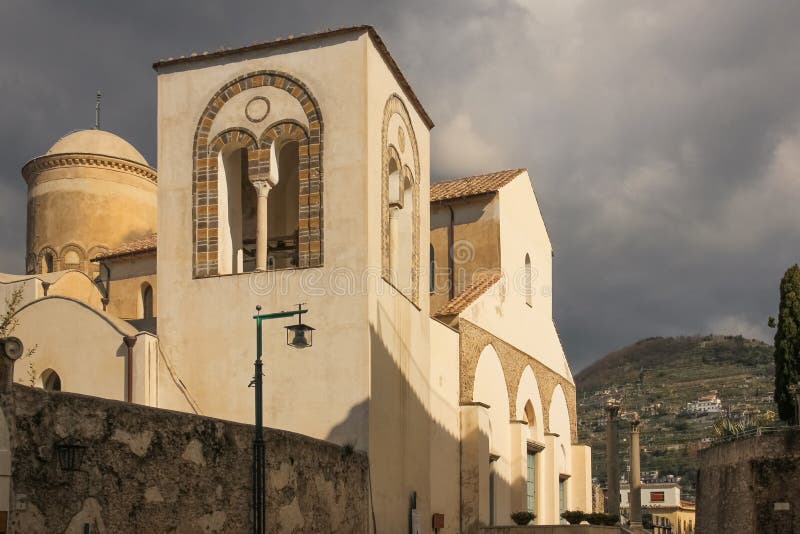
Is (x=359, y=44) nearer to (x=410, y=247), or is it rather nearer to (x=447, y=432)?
(x=410, y=247)

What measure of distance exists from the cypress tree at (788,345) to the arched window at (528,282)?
33.1 feet

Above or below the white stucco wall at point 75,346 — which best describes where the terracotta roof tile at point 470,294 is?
above

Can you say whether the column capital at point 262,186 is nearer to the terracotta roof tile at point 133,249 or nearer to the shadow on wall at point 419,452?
the shadow on wall at point 419,452

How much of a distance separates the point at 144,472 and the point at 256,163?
9.81 metres

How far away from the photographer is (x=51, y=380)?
2145cm

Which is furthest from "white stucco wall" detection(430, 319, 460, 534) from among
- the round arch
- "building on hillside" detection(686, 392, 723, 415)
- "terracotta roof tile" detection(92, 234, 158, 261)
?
"building on hillside" detection(686, 392, 723, 415)

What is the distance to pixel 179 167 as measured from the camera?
22.4 m

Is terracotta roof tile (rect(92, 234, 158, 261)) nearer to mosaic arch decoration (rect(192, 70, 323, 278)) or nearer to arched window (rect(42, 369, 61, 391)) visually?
mosaic arch decoration (rect(192, 70, 323, 278))

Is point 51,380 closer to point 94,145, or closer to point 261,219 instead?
point 261,219

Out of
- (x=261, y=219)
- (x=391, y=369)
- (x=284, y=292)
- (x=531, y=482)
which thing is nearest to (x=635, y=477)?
(x=531, y=482)

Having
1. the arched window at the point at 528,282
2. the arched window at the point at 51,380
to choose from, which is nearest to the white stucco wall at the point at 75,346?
the arched window at the point at 51,380

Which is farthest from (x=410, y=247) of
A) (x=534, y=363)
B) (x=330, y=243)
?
(x=534, y=363)

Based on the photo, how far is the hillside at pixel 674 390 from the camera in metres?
108

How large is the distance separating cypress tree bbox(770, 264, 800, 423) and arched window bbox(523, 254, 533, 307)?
33.1ft
